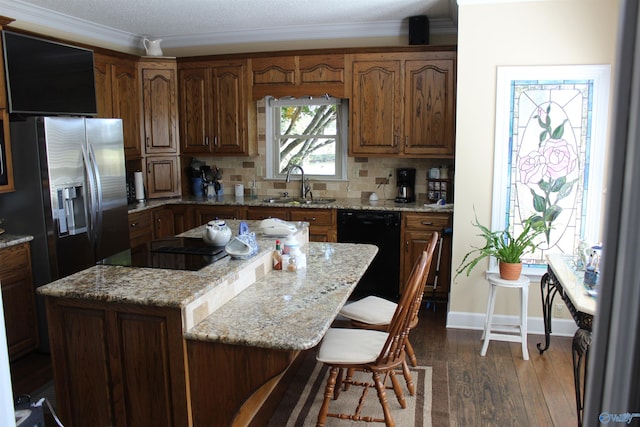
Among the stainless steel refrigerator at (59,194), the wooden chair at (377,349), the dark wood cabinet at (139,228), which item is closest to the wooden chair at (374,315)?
the wooden chair at (377,349)

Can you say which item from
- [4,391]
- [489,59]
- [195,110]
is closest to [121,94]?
[195,110]

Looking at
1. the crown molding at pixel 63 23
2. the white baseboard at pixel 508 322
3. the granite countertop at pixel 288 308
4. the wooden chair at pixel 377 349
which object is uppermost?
the crown molding at pixel 63 23

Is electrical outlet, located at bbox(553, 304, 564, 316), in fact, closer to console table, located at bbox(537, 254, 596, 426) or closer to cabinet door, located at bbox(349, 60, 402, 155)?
console table, located at bbox(537, 254, 596, 426)

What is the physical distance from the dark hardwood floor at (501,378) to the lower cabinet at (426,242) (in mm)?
538

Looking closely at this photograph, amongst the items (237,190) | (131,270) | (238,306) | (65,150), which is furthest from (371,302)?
(237,190)

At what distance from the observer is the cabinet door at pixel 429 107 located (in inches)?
183

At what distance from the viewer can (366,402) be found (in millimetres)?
2949

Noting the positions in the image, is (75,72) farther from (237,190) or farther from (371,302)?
(371,302)

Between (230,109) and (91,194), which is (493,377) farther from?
(230,109)

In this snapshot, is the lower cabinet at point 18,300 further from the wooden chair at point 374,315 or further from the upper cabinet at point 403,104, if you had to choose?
the upper cabinet at point 403,104

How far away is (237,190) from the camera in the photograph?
5641mm

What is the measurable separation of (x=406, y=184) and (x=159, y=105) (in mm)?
2659

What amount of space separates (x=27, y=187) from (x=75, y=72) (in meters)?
1.11

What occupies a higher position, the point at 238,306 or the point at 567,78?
the point at 567,78
